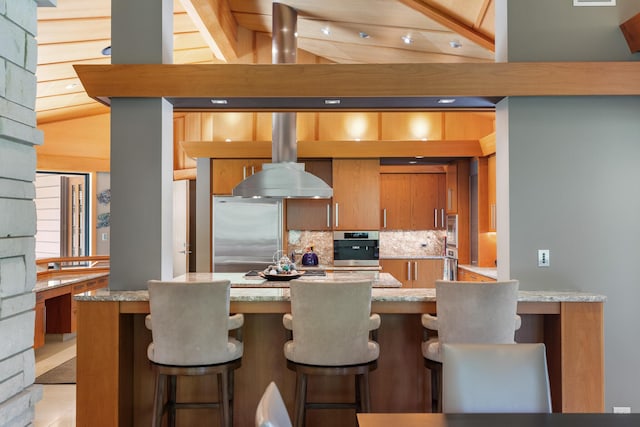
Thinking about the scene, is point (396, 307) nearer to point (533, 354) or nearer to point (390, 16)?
point (533, 354)

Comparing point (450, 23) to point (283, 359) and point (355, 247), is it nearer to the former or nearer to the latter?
point (283, 359)

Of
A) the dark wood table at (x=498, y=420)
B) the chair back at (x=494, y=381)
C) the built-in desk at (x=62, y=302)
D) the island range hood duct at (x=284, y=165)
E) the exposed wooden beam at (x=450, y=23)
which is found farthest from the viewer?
the built-in desk at (x=62, y=302)

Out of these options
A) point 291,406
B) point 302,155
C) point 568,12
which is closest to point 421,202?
point 302,155

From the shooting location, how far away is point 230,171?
22.3ft

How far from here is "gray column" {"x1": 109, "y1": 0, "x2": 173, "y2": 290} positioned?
3.39 meters

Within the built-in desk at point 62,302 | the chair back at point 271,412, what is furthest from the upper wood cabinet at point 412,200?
the chair back at point 271,412

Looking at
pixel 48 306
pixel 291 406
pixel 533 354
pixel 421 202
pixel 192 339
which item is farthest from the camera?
pixel 421 202

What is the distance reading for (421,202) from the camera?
7797mm

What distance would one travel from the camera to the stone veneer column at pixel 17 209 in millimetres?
1335

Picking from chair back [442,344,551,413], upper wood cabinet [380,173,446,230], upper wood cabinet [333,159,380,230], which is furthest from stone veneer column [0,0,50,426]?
upper wood cabinet [380,173,446,230]

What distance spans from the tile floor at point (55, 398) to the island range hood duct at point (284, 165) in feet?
7.71

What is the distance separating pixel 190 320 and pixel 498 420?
166 centimetres

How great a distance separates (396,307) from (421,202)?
4.90 meters

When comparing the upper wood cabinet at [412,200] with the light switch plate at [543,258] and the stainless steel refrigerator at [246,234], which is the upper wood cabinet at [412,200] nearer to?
the stainless steel refrigerator at [246,234]
